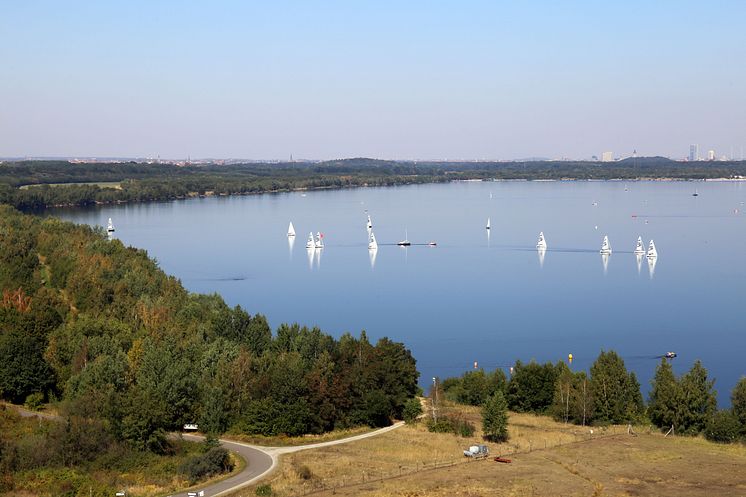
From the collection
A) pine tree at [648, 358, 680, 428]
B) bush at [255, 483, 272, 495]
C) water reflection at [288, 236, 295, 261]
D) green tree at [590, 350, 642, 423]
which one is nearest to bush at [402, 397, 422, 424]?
green tree at [590, 350, 642, 423]

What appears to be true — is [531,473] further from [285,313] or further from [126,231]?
[126,231]

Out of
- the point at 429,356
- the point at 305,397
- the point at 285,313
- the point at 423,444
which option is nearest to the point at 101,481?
the point at 305,397

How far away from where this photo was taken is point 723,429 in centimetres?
2236

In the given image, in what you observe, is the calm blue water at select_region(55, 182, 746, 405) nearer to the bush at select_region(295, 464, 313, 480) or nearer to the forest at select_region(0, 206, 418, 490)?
the forest at select_region(0, 206, 418, 490)

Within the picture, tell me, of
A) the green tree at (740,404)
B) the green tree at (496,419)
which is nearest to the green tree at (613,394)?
the green tree at (740,404)

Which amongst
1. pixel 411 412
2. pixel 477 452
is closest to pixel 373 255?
pixel 411 412

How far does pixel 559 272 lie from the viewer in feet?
175

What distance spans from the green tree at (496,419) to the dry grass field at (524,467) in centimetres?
36

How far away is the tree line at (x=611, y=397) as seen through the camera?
23.2 m

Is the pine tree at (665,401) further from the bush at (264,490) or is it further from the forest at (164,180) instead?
the forest at (164,180)

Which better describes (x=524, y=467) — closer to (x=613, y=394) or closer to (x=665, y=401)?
(x=665, y=401)

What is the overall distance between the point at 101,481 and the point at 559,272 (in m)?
Answer: 39.4

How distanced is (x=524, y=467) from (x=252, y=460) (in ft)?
18.4

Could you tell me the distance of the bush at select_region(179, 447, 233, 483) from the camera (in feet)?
57.9
